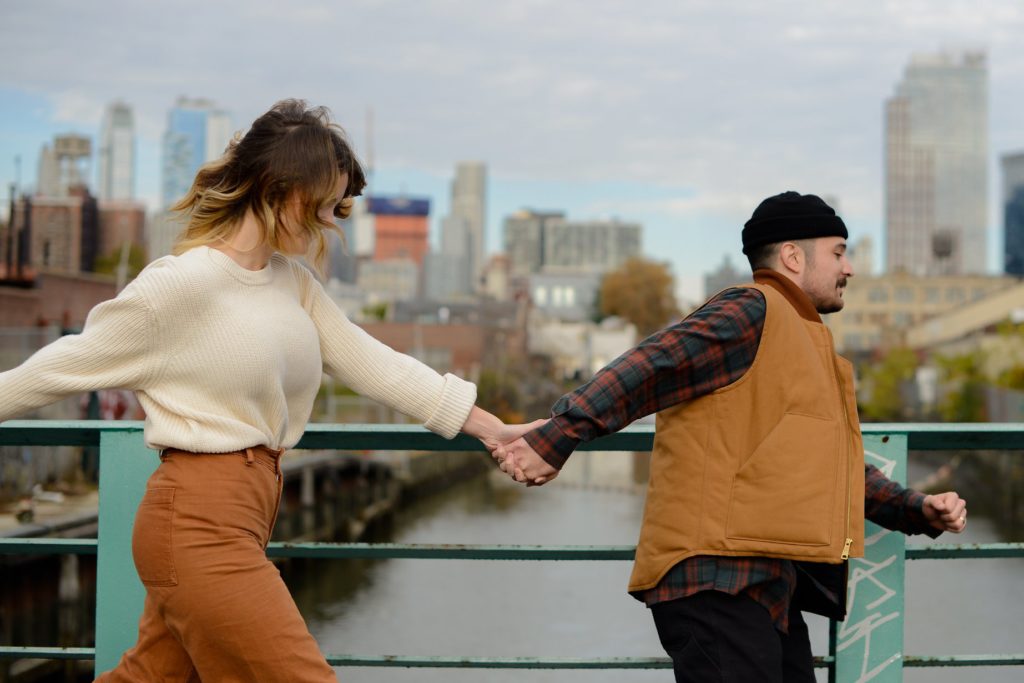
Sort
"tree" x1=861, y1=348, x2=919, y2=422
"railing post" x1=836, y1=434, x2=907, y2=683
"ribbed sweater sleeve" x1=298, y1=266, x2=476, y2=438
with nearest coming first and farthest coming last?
"ribbed sweater sleeve" x1=298, y1=266, x2=476, y2=438 → "railing post" x1=836, y1=434, x2=907, y2=683 → "tree" x1=861, y1=348, x2=919, y2=422

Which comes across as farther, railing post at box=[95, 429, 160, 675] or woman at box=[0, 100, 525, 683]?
railing post at box=[95, 429, 160, 675]

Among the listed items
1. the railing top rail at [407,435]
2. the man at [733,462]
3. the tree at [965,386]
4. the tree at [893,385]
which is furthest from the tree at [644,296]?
the man at [733,462]

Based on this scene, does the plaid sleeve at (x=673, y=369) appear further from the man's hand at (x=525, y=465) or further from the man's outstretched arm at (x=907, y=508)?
the man's outstretched arm at (x=907, y=508)

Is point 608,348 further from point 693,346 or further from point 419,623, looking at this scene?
point 693,346

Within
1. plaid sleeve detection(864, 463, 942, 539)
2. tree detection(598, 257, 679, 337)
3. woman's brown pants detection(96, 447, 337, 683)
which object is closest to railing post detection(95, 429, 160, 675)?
woman's brown pants detection(96, 447, 337, 683)

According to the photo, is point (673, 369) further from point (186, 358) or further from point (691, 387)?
point (186, 358)

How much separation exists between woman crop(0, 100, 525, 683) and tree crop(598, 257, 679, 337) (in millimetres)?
108089

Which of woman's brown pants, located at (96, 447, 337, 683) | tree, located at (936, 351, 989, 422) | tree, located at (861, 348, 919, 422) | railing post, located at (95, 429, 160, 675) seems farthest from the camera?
tree, located at (861, 348, 919, 422)

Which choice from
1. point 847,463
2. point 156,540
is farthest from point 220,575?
point 847,463

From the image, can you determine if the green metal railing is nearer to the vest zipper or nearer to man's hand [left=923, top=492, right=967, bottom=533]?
man's hand [left=923, top=492, right=967, bottom=533]

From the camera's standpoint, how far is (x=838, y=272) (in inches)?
110

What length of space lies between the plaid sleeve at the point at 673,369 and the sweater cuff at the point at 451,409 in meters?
0.31

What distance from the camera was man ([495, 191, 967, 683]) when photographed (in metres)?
2.59

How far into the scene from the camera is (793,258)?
2.78 metres
